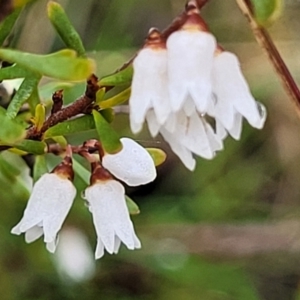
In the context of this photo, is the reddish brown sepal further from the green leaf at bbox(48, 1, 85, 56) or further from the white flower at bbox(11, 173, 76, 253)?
the green leaf at bbox(48, 1, 85, 56)

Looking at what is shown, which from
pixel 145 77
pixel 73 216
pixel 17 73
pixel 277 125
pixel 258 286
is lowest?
pixel 258 286

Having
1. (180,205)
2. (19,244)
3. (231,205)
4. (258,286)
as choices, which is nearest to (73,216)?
(19,244)

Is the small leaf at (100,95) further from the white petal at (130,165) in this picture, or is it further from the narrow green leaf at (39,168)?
the narrow green leaf at (39,168)

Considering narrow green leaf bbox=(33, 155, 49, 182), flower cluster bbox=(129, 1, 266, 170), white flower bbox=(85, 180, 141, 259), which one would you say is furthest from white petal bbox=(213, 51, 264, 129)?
narrow green leaf bbox=(33, 155, 49, 182)

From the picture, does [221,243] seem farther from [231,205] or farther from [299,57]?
[299,57]

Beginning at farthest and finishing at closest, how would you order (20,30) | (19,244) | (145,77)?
1. (20,30)
2. (19,244)
3. (145,77)

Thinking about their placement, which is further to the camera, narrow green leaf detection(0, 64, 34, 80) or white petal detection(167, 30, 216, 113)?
narrow green leaf detection(0, 64, 34, 80)

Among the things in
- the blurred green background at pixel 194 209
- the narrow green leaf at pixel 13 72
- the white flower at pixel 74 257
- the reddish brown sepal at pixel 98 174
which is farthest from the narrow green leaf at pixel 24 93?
the white flower at pixel 74 257

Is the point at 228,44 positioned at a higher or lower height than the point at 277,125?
higher
